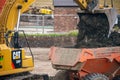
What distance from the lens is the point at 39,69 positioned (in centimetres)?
1739

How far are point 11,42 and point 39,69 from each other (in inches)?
245

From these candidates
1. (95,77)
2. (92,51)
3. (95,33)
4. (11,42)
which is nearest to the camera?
(11,42)

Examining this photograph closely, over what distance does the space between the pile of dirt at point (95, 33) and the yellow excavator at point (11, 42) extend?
2526 millimetres

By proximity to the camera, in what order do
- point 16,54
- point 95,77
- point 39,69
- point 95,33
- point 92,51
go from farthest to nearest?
point 39,69, point 95,33, point 92,51, point 95,77, point 16,54

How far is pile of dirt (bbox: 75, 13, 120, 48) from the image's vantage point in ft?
43.9

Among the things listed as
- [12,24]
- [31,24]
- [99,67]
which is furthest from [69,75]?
[31,24]

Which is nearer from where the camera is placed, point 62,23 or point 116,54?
point 116,54

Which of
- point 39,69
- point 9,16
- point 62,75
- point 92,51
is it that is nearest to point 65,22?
point 39,69

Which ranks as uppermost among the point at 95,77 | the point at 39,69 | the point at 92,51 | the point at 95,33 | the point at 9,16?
the point at 9,16

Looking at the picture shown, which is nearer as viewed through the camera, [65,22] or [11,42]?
[11,42]

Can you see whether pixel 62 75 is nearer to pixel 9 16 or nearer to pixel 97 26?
pixel 97 26

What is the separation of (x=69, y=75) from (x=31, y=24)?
21.6 m

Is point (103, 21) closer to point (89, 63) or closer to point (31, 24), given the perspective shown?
point (89, 63)

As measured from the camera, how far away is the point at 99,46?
13055 millimetres
